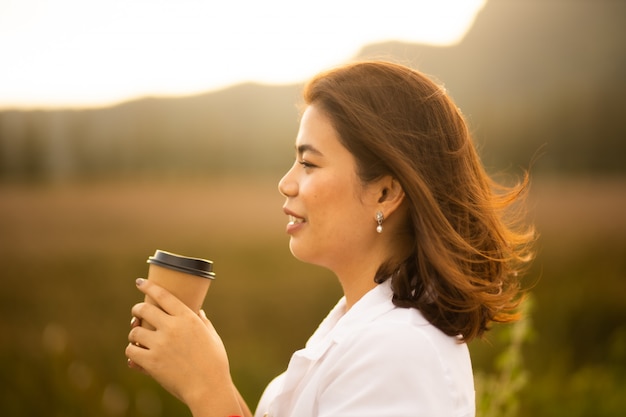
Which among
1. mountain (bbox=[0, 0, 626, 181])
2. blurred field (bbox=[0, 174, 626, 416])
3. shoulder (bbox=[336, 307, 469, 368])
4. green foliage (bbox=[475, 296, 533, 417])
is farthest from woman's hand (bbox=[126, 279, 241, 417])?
mountain (bbox=[0, 0, 626, 181])

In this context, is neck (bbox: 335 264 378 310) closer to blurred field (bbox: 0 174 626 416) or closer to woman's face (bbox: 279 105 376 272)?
woman's face (bbox: 279 105 376 272)

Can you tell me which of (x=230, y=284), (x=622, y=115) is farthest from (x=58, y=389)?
(x=622, y=115)

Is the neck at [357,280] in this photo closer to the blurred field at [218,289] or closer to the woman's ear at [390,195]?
the woman's ear at [390,195]

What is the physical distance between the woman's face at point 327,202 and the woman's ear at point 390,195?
26mm

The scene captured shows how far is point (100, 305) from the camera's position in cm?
460

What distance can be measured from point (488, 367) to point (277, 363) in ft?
4.86

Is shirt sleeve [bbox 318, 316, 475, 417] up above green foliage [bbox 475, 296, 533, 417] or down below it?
above

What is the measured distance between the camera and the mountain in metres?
4.81

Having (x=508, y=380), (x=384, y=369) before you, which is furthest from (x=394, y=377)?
(x=508, y=380)

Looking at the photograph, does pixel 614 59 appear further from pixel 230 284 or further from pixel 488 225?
pixel 488 225

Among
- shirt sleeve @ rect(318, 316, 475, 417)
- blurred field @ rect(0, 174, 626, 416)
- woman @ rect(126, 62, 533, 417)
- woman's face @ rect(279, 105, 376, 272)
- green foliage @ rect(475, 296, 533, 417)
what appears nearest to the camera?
shirt sleeve @ rect(318, 316, 475, 417)

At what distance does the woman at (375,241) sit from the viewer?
159 centimetres

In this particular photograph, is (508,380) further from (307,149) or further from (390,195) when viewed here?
(307,149)

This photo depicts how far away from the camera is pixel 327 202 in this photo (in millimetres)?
1717
